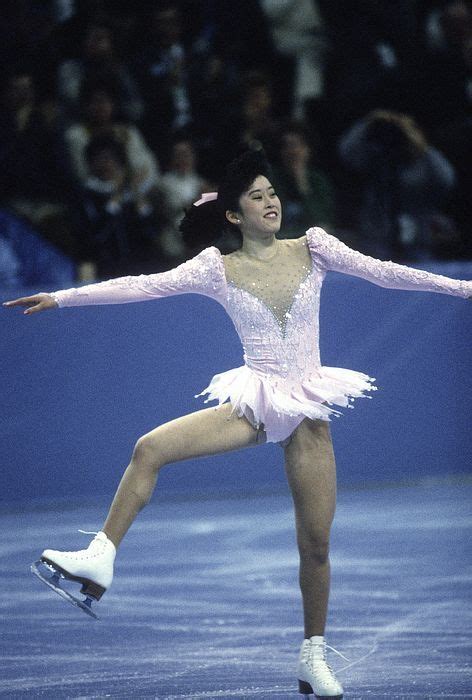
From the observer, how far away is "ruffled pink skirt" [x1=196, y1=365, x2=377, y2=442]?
11.7ft

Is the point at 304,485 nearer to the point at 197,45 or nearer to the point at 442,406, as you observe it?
the point at 442,406

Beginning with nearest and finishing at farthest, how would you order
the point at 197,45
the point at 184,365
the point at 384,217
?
the point at 184,365 → the point at 384,217 → the point at 197,45

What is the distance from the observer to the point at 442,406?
677 cm

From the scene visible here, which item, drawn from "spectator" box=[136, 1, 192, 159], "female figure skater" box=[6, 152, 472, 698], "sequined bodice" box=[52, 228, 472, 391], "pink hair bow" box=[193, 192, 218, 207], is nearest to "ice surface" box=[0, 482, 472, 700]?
"female figure skater" box=[6, 152, 472, 698]

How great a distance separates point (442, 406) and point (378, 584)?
2.03 meters

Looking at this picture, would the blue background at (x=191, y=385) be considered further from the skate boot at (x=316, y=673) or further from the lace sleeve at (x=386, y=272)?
the skate boot at (x=316, y=673)

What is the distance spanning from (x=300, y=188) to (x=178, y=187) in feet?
2.42

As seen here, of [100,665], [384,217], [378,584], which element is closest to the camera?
[100,665]

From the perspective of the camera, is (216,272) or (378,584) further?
(378,584)

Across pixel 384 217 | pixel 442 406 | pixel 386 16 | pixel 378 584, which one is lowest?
pixel 378 584

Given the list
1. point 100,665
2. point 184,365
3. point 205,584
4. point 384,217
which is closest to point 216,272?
point 100,665

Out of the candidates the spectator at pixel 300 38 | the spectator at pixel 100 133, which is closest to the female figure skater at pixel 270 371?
the spectator at pixel 100 133

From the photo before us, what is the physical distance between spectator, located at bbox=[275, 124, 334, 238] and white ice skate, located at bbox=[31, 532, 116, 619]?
371 cm

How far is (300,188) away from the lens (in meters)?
7.02
